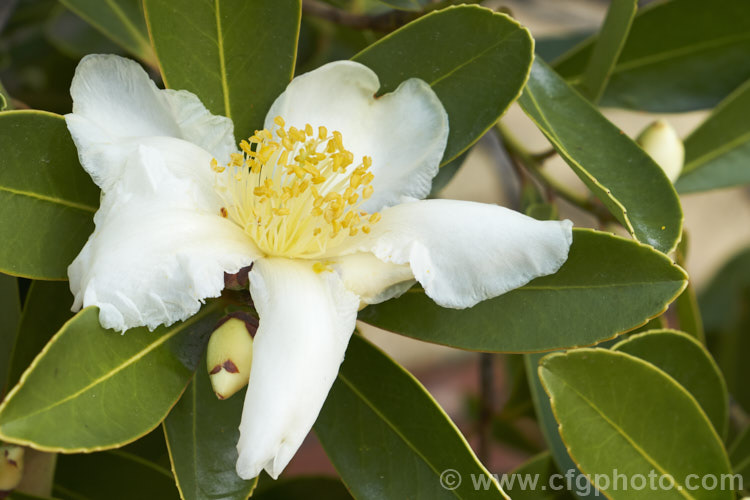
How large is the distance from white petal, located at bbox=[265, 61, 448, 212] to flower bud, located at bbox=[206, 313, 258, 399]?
0.51ft

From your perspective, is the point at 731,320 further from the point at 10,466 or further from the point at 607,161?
the point at 10,466

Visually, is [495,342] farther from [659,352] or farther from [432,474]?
[659,352]

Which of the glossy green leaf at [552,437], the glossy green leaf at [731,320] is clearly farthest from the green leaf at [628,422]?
the glossy green leaf at [731,320]

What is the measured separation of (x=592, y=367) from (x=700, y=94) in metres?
0.53

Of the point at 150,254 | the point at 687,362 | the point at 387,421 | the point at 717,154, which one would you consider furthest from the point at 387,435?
the point at 717,154

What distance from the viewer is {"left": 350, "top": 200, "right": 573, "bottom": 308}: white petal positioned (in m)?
0.59

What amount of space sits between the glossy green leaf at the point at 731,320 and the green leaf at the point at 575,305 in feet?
3.92

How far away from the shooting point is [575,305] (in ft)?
2.04

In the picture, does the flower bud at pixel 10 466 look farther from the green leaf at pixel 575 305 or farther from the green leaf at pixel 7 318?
the green leaf at pixel 575 305

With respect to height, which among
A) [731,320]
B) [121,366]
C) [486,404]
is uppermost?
[121,366]

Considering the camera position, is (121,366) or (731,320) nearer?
(121,366)

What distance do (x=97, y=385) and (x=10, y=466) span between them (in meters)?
0.22

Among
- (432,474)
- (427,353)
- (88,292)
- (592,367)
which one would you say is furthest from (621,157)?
(427,353)

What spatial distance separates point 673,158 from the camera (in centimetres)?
90
